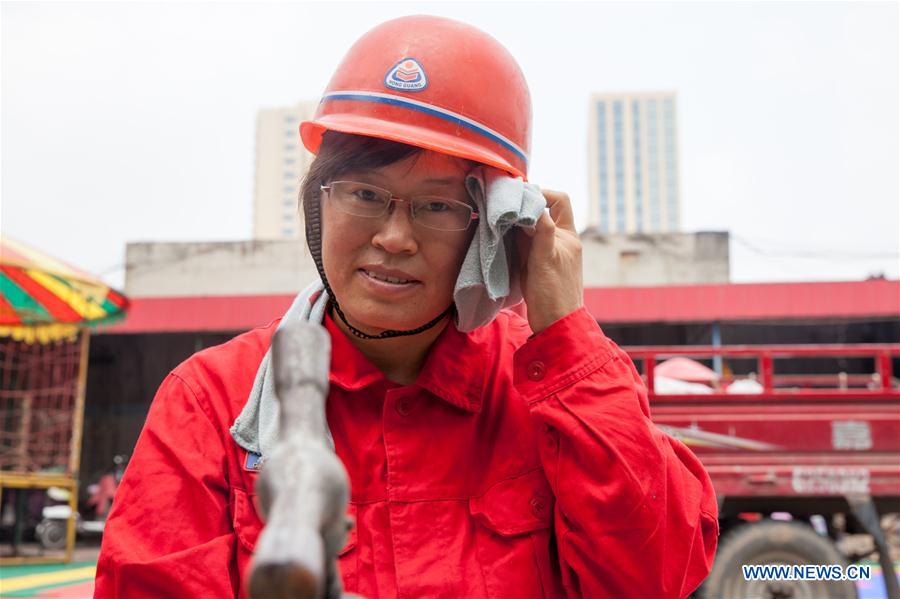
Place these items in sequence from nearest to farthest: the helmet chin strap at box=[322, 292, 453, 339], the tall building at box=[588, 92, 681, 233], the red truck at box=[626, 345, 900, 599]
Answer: the helmet chin strap at box=[322, 292, 453, 339], the red truck at box=[626, 345, 900, 599], the tall building at box=[588, 92, 681, 233]

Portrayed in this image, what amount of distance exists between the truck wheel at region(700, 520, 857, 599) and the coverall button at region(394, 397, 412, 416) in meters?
4.79

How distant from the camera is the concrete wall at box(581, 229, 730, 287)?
18203 mm

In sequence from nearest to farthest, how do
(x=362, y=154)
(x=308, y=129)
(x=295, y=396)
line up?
(x=295, y=396)
(x=362, y=154)
(x=308, y=129)

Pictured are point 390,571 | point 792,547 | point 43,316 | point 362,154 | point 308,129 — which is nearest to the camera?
point 390,571

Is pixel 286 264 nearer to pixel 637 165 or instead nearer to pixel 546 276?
pixel 546 276

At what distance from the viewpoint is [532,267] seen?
1.60 meters

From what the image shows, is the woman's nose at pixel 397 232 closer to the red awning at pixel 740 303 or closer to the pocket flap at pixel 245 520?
the pocket flap at pixel 245 520

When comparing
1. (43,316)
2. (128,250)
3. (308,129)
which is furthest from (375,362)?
(128,250)

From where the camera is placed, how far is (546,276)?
159 cm

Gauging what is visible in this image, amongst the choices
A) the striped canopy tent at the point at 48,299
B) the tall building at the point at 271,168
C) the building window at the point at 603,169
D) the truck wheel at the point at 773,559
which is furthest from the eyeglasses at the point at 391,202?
the building window at the point at 603,169

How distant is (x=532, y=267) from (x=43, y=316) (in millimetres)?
11042

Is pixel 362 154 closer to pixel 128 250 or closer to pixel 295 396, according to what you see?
pixel 295 396

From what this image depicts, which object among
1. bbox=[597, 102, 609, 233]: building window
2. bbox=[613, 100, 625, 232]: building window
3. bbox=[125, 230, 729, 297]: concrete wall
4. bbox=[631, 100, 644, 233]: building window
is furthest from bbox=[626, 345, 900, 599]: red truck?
bbox=[631, 100, 644, 233]: building window

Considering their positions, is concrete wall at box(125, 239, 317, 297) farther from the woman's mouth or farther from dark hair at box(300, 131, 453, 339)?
the woman's mouth
